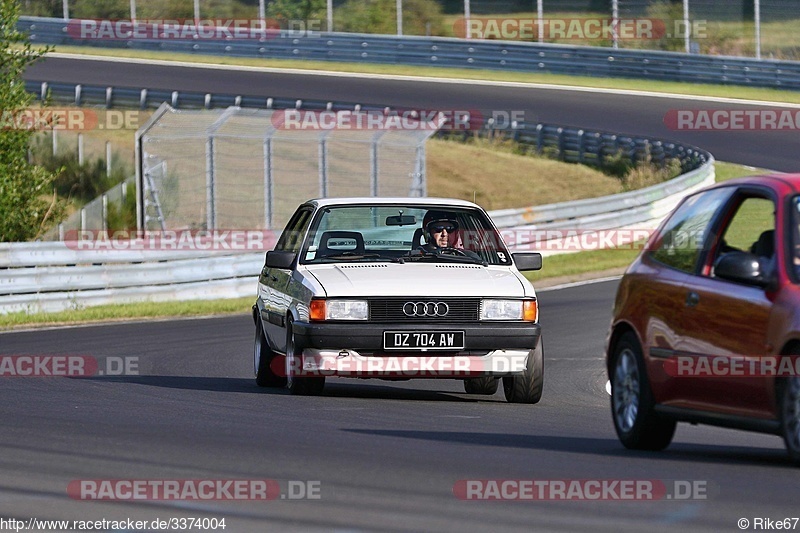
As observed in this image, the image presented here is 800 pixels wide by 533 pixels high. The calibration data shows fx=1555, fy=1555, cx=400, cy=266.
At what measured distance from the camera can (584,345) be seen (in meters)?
17.3

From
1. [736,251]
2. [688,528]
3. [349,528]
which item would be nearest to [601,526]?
[688,528]

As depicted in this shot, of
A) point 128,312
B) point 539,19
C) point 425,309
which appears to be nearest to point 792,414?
point 425,309

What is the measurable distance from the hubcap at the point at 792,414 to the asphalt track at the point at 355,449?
0.20m

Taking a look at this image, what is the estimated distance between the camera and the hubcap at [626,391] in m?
8.84

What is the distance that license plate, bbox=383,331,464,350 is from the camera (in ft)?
37.5

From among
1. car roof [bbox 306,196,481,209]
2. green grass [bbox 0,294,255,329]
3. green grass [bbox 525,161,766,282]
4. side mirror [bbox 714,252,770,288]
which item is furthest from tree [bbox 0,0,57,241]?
side mirror [bbox 714,252,770,288]

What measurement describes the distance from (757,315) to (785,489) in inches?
38.8

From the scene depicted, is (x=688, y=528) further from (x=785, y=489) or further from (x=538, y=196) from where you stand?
(x=538, y=196)

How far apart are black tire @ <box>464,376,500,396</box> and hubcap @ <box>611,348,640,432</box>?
3.78 m
